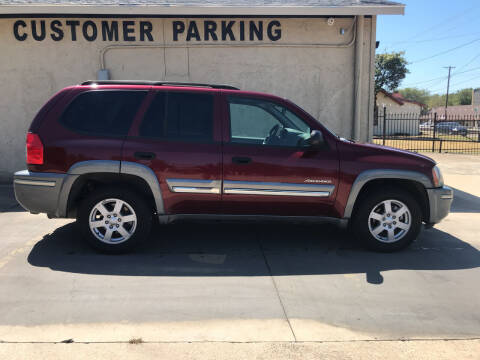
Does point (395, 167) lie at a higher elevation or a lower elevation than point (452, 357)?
higher

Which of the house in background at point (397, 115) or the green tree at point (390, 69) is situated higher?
the green tree at point (390, 69)

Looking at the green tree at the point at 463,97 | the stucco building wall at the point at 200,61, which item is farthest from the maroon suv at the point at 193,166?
the green tree at the point at 463,97

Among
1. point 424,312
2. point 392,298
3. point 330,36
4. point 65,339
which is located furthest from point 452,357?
point 330,36

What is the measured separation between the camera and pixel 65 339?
3086mm

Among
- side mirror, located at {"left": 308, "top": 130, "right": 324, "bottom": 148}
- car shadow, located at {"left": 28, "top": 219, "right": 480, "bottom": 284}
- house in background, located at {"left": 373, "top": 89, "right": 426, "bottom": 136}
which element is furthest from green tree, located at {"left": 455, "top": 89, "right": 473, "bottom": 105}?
side mirror, located at {"left": 308, "top": 130, "right": 324, "bottom": 148}

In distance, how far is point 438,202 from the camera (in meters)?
4.93

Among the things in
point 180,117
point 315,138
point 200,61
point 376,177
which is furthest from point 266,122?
point 200,61

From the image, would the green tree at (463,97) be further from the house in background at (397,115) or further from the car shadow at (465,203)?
the car shadow at (465,203)

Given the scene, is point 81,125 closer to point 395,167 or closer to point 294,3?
point 395,167

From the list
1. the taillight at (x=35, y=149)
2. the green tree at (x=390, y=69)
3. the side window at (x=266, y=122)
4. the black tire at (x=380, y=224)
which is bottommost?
the black tire at (x=380, y=224)

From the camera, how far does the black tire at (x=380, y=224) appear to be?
485 centimetres

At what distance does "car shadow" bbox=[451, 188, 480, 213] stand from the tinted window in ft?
16.7

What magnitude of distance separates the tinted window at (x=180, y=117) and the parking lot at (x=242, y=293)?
54.0 inches

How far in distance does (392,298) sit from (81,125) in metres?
3.66
